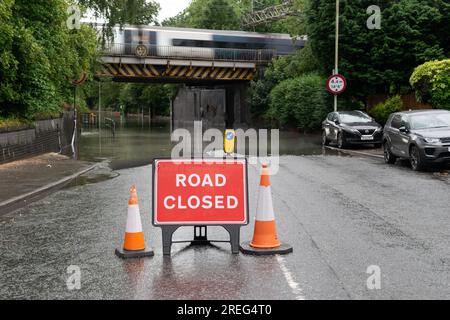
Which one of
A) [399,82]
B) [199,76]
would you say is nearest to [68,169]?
[399,82]

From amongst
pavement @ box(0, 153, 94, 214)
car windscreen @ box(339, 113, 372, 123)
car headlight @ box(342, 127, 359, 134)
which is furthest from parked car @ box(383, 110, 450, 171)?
pavement @ box(0, 153, 94, 214)

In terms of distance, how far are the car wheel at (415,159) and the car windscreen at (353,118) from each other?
9231mm

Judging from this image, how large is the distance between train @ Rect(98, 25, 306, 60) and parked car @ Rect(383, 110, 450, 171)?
97.6ft

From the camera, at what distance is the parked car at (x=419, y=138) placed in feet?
52.6

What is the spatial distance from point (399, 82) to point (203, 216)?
2610 cm

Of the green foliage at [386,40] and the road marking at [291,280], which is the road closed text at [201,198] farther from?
the green foliage at [386,40]

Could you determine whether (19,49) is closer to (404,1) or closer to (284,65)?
(404,1)

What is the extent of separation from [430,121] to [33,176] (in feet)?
36.3

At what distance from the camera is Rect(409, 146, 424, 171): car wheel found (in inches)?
645

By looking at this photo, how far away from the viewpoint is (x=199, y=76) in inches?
2101

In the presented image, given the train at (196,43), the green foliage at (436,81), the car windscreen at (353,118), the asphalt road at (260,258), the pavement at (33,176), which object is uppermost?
the train at (196,43)
